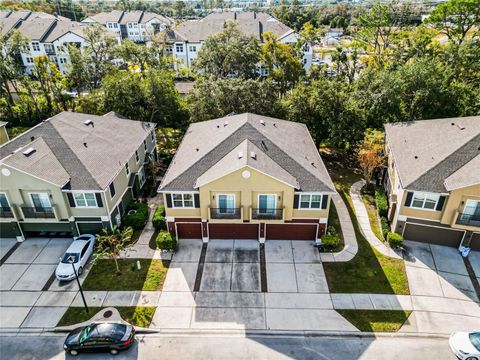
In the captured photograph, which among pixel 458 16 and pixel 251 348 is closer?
pixel 251 348

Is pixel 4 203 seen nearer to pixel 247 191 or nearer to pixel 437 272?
pixel 247 191

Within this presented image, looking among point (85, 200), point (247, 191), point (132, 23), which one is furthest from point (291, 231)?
point (132, 23)

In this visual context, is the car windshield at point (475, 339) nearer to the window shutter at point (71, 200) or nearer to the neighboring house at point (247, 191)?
the neighboring house at point (247, 191)

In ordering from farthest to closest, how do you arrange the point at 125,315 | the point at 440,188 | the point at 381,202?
1. the point at 381,202
2. the point at 440,188
3. the point at 125,315

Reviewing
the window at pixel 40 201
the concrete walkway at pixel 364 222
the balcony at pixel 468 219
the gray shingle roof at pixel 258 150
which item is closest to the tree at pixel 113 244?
the window at pixel 40 201

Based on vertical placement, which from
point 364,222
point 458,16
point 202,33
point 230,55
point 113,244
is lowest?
point 364,222
